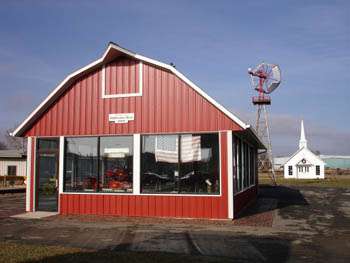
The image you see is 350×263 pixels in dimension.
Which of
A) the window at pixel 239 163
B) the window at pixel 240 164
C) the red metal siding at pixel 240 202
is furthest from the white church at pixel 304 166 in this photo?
the window at pixel 239 163

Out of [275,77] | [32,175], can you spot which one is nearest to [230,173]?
[32,175]

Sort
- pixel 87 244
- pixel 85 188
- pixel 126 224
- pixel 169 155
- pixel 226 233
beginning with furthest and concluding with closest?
pixel 85 188
pixel 169 155
pixel 126 224
pixel 226 233
pixel 87 244

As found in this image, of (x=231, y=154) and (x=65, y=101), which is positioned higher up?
(x=65, y=101)

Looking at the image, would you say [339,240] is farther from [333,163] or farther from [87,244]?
[333,163]

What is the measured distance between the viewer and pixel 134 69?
1653 centimetres

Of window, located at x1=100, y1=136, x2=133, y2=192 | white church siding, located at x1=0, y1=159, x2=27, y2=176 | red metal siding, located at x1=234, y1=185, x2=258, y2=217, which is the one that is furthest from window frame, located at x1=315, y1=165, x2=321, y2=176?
window, located at x1=100, y1=136, x2=133, y2=192

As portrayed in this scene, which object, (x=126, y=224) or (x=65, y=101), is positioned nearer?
(x=126, y=224)

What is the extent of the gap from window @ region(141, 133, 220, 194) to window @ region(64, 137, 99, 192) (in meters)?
1.92

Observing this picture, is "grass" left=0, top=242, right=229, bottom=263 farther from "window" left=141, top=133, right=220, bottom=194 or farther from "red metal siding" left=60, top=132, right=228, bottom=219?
"window" left=141, top=133, right=220, bottom=194

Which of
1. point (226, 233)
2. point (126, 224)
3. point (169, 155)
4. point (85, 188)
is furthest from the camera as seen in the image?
point (85, 188)

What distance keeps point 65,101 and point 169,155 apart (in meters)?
4.50

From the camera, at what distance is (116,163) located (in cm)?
1648

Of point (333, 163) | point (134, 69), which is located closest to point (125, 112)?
point (134, 69)

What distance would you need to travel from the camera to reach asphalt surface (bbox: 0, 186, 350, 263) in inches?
403
